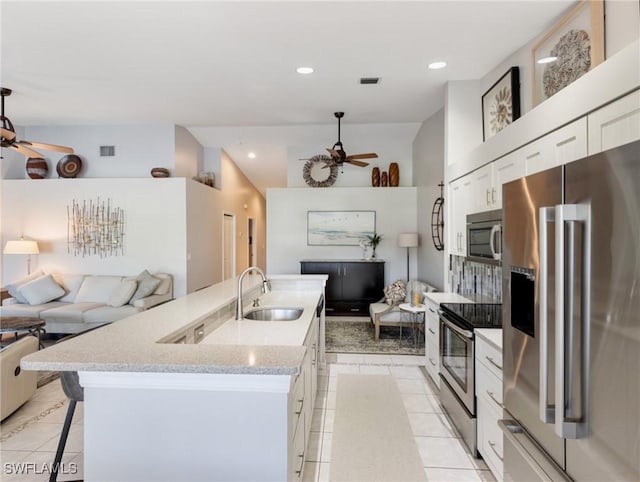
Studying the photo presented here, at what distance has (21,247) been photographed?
5.69 meters

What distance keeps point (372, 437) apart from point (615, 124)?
240 centimetres

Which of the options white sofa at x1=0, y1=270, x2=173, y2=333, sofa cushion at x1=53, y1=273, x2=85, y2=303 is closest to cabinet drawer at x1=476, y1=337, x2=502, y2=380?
white sofa at x1=0, y1=270, x2=173, y2=333

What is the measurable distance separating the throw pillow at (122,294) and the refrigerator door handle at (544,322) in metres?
5.22

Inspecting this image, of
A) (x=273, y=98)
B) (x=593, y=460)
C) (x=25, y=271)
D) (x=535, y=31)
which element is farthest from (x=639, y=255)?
(x=25, y=271)

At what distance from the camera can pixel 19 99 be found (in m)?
4.74

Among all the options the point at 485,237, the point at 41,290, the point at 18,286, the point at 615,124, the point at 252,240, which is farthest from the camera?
the point at 252,240

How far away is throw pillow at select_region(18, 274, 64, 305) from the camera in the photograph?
5.23 meters

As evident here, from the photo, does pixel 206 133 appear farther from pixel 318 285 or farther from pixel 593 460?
pixel 593 460

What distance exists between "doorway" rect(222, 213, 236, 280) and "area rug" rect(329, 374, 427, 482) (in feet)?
17.2

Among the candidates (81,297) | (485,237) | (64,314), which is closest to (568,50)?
(485,237)

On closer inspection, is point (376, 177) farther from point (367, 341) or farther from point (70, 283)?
point (70, 283)

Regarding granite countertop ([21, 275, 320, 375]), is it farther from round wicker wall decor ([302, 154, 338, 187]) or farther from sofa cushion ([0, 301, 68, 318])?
round wicker wall decor ([302, 154, 338, 187])

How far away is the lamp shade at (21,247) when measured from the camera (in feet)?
18.5

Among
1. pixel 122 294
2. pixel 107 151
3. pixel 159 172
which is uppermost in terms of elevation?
pixel 107 151
